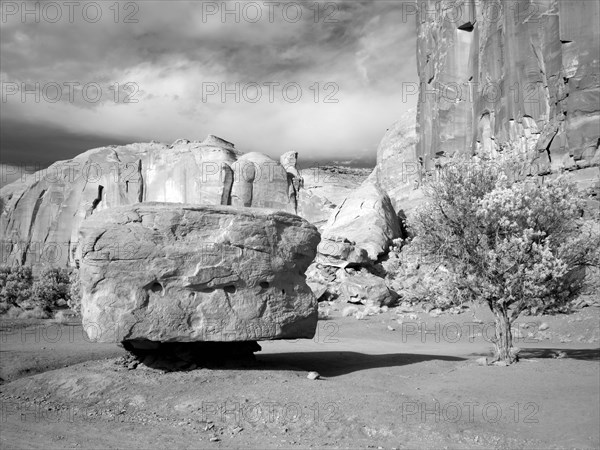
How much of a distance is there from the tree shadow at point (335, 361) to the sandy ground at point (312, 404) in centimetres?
6

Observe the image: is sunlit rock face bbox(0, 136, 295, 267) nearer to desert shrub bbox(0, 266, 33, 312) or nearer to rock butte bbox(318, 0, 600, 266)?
rock butte bbox(318, 0, 600, 266)

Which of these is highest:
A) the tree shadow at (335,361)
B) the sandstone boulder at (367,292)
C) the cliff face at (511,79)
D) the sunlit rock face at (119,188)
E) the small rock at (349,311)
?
the cliff face at (511,79)

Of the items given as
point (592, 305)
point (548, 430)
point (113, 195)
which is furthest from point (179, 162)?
point (548, 430)

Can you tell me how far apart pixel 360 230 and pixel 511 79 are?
1803 centimetres

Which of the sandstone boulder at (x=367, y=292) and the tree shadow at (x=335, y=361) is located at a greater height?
the sandstone boulder at (x=367, y=292)

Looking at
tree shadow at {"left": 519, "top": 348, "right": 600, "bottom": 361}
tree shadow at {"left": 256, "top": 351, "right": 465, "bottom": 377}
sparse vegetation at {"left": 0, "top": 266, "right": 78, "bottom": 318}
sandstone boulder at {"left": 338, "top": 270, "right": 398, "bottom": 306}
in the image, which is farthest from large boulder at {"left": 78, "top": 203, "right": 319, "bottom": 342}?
sparse vegetation at {"left": 0, "top": 266, "right": 78, "bottom": 318}

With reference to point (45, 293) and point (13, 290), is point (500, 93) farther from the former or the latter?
point (13, 290)

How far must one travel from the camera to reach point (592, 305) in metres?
23.3

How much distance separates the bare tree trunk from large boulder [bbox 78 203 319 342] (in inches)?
201

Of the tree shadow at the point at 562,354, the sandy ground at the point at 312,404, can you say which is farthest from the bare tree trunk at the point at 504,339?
the tree shadow at the point at 562,354

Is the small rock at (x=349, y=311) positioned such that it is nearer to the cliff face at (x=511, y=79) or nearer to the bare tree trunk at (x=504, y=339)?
the cliff face at (x=511, y=79)

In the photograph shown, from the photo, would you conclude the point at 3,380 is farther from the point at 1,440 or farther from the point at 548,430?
the point at 548,430

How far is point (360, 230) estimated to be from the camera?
133 ft

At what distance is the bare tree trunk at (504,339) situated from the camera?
1273 centimetres
